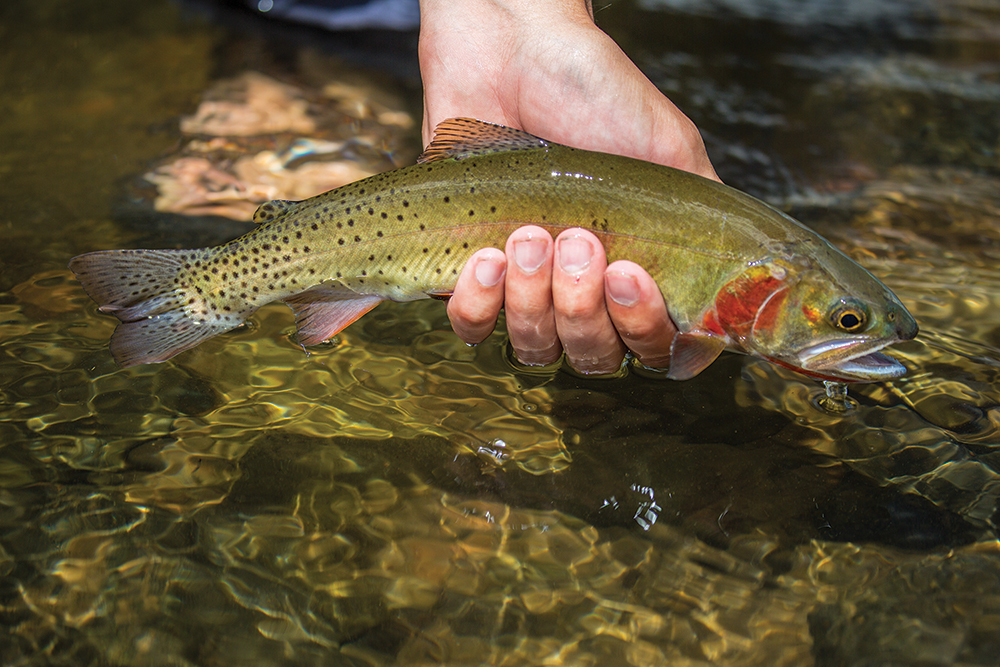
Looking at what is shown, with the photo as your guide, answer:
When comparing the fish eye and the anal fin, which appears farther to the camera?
the anal fin

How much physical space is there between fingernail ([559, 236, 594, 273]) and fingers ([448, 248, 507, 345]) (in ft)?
0.80

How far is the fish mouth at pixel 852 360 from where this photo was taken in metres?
2.93

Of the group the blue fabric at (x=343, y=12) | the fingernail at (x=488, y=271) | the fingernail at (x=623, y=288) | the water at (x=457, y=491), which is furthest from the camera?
the blue fabric at (x=343, y=12)

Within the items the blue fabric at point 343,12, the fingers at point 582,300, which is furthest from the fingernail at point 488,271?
the blue fabric at point 343,12

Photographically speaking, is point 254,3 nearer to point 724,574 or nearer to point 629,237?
point 629,237

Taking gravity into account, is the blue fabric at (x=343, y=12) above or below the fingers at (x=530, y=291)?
above

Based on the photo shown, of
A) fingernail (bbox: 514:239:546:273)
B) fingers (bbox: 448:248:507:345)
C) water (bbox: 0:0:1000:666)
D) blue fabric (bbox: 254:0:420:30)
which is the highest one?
blue fabric (bbox: 254:0:420:30)

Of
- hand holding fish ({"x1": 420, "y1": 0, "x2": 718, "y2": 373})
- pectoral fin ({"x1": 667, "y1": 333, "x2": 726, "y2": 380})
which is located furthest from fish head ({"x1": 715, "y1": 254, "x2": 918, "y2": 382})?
hand holding fish ({"x1": 420, "y1": 0, "x2": 718, "y2": 373})

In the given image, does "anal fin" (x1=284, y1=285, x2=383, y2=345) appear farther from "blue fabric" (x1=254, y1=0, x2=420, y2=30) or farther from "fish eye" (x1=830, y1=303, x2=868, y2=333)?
"blue fabric" (x1=254, y1=0, x2=420, y2=30)

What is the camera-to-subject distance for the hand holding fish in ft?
10.3

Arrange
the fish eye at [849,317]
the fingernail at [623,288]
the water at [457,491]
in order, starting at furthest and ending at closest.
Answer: the fingernail at [623,288], the fish eye at [849,317], the water at [457,491]

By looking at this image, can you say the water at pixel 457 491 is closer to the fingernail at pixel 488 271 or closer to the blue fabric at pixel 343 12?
the fingernail at pixel 488 271

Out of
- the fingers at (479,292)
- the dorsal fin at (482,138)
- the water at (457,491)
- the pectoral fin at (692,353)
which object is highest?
the dorsal fin at (482,138)

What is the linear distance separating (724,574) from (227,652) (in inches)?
67.3
